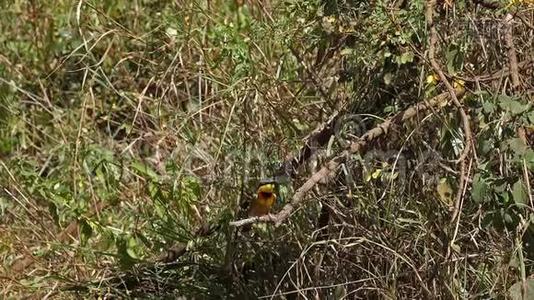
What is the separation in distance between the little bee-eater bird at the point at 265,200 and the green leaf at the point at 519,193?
0.69 m

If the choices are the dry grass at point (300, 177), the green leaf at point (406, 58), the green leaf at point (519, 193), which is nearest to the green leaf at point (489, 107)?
the dry grass at point (300, 177)

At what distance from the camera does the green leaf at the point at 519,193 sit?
2178 mm

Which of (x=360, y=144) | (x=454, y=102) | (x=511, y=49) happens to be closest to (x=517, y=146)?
(x=454, y=102)

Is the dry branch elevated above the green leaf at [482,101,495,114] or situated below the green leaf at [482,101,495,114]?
below

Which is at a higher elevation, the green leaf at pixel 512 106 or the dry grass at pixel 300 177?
the green leaf at pixel 512 106

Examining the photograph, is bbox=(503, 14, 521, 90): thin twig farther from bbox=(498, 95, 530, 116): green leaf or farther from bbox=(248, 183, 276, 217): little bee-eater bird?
bbox=(248, 183, 276, 217): little bee-eater bird

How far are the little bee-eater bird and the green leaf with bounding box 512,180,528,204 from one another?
69cm

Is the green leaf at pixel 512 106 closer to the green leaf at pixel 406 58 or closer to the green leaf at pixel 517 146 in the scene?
the green leaf at pixel 517 146

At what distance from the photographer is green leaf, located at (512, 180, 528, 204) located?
2178 mm

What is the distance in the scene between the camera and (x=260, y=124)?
289 cm

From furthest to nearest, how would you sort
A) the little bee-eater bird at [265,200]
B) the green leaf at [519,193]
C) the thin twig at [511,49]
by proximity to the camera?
the little bee-eater bird at [265,200] → the thin twig at [511,49] → the green leaf at [519,193]

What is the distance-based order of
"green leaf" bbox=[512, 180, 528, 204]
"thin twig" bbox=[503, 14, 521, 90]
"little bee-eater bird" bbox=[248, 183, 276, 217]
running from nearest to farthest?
"green leaf" bbox=[512, 180, 528, 204] → "thin twig" bbox=[503, 14, 521, 90] → "little bee-eater bird" bbox=[248, 183, 276, 217]

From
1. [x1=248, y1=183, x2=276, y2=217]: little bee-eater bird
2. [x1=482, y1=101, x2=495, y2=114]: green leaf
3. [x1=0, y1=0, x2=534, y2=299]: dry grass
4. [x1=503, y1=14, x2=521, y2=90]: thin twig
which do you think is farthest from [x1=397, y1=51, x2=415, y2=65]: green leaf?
[x1=248, y1=183, x2=276, y2=217]: little bee-eater bird

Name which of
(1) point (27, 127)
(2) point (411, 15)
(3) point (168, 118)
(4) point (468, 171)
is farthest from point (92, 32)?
(4) point (468, 171)
